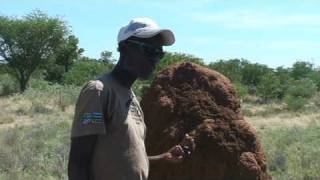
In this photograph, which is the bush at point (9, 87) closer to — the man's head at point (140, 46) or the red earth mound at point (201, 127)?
the red earth mound at point (201, 127)

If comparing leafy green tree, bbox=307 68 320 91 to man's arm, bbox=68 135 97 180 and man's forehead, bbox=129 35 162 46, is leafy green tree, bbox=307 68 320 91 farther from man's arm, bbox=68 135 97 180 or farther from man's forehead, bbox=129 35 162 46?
man's arm, bbox=68 135 97 180

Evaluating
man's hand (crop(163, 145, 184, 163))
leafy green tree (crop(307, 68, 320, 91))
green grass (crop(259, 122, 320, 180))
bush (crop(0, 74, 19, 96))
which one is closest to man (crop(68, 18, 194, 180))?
man's hand (crop(163, 145, 184, 163))

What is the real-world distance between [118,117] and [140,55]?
0.93ft

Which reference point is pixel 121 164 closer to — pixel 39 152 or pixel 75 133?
pixel 75 133

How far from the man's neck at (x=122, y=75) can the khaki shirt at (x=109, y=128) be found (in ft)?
0.08

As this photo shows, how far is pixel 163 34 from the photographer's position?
285 centimetres

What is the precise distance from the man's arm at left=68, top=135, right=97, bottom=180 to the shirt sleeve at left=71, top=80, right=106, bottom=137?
0.03 m

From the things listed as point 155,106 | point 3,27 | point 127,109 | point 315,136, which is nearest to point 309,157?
point 315,136

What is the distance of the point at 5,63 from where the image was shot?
40812mm

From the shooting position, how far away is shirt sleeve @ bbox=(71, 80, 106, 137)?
104 inches

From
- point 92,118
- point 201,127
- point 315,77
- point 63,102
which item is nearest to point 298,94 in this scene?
point 315,77

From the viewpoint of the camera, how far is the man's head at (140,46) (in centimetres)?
280

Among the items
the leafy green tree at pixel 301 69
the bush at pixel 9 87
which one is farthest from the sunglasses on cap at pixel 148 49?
the leafy green tree at pixel 301 69

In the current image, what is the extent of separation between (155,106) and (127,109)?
270 centimetres
